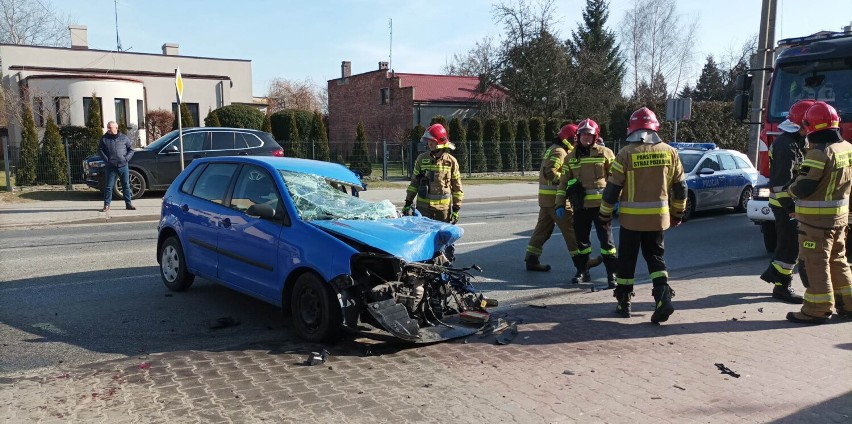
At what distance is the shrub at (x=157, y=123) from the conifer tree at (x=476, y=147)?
1738 cm

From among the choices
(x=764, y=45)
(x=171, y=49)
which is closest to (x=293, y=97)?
(x=171, y=49)

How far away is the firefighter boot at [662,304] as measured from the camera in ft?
19.5

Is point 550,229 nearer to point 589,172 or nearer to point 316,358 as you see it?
point 589,172

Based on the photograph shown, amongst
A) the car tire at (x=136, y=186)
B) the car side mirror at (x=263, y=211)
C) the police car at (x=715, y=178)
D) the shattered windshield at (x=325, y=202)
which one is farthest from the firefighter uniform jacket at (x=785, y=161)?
the car tire at (x=136, y=186)

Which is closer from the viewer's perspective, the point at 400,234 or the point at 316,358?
the point at 316,358

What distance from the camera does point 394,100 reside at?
43.8m

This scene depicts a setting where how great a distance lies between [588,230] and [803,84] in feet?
15.5

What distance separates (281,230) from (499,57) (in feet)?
114

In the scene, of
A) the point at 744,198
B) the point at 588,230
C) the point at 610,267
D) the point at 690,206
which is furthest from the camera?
the point at 744,198

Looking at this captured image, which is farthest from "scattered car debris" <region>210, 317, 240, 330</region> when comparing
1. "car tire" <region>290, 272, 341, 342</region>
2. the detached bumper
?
the detached bumper

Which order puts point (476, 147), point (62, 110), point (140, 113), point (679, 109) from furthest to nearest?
point (140, 113) < point (62, 110) < point (476, 147) < point (679, 109)

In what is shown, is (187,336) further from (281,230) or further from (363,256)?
(363,256)

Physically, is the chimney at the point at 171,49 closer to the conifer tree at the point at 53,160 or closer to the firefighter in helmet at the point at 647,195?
the conifer tree at the point at 53,160

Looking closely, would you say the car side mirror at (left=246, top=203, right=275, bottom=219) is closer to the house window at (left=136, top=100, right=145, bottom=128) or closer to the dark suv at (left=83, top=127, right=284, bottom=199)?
the dark suv at (left=83, top=127, right=284, bottom=199)
